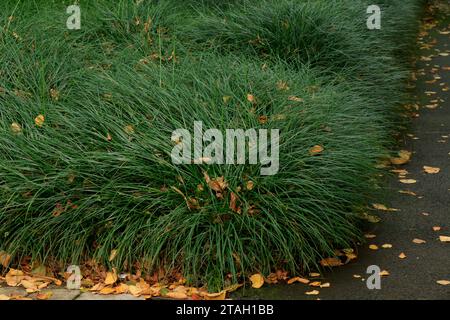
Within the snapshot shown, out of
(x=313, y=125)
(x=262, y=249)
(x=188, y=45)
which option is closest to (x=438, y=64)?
(x=188, y=45)

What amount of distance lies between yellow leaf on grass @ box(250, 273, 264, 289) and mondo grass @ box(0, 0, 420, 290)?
59 millimetres

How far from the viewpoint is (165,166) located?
4.93 meters

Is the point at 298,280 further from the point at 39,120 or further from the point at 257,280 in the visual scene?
the point at 39,120

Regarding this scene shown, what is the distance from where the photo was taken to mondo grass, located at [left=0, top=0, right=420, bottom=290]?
15.6ft

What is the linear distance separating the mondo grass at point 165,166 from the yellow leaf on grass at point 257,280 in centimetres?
6

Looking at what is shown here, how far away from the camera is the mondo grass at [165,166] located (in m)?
4.76

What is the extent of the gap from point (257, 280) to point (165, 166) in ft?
2.89

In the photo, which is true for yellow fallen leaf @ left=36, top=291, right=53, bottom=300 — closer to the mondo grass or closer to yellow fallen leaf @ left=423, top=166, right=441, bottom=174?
the mondo grass

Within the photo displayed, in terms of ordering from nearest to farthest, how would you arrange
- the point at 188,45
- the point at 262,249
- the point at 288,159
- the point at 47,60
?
1. the point at 262,249
2. the point at 288,159
3. the point at 47,60
4. the point at 188,45

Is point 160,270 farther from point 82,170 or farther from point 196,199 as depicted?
point 82,170

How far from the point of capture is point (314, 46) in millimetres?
7566

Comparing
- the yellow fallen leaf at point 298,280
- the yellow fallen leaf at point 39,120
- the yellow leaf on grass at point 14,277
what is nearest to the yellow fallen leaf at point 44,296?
the yellow leaf on grass at point 14,277

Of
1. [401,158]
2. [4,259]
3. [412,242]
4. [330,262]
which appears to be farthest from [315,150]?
[4,259]

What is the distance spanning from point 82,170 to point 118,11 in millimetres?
3083
